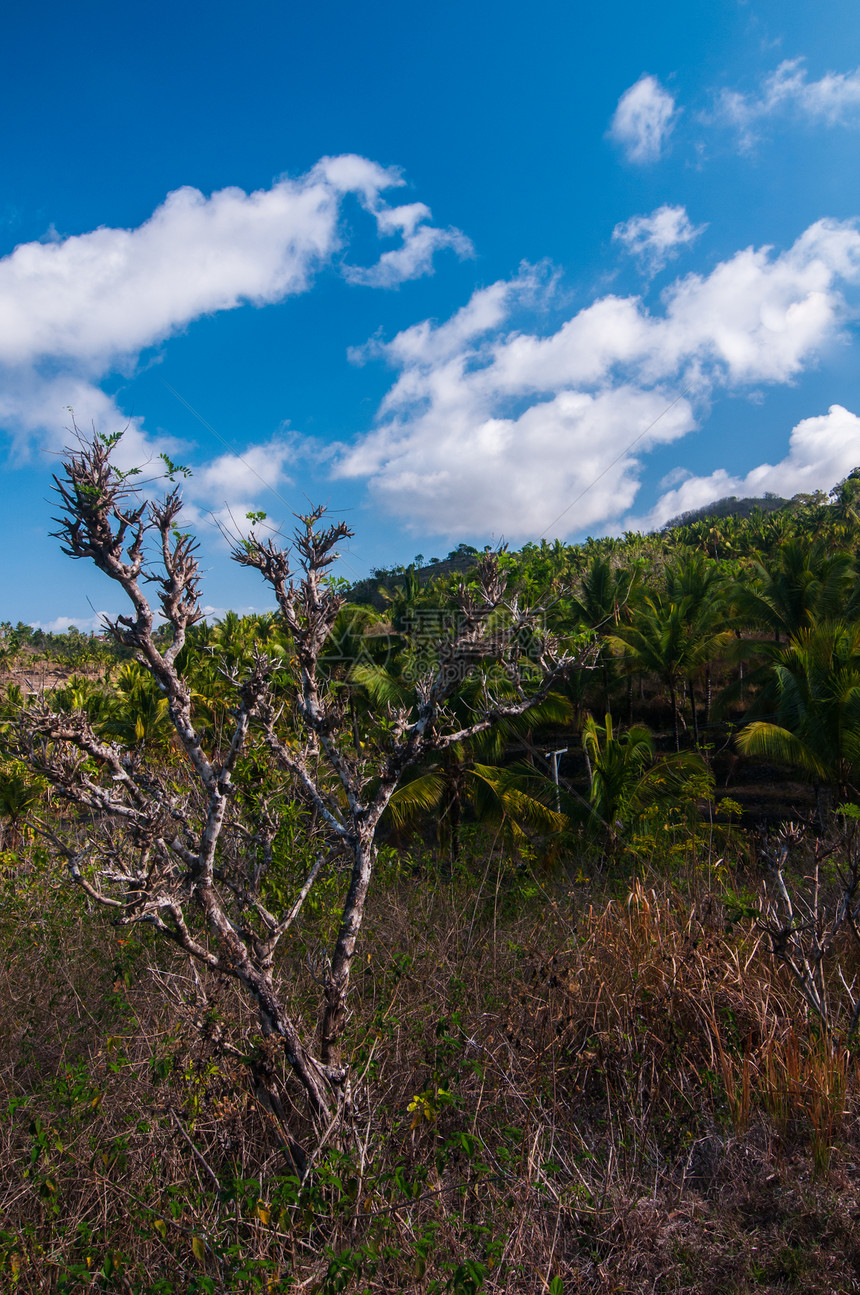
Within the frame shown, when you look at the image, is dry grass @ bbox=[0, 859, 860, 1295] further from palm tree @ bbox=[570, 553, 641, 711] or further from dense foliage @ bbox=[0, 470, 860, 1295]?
palm tree @ bbox=[570, 553, 641, 711]

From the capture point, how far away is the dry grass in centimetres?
310

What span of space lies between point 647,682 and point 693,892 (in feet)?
79.2

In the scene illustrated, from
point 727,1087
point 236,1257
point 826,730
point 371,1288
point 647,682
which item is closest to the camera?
point 371,1288

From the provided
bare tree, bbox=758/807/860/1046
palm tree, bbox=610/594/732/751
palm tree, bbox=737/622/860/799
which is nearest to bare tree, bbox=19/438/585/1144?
bare tree, bbox=758/807/860/1046

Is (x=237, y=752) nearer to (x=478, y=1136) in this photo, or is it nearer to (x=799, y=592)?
(x=478, y=1136)

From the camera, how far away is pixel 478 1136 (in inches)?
154

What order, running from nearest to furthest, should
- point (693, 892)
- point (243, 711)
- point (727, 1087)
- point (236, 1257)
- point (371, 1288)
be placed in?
1. point (371, 1288)
2. point (236, 1257)
3. point (243, 711)
4. point (727, 1087)
5. point (693, 892)

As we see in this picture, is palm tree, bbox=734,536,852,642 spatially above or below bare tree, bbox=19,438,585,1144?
above

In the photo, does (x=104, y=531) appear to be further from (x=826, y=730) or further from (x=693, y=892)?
(x=826, y=730)

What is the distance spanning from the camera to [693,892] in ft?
22.1

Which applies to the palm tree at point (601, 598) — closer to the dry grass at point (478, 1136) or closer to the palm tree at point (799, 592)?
the palm tree at point (799, 592)

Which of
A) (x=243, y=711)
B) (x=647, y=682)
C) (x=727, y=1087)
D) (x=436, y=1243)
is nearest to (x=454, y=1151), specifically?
(x=436, y=1243)

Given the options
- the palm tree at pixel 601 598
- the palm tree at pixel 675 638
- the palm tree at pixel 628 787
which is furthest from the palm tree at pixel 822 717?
the palm tree at pixel 601 598

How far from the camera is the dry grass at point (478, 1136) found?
3.10 metres
